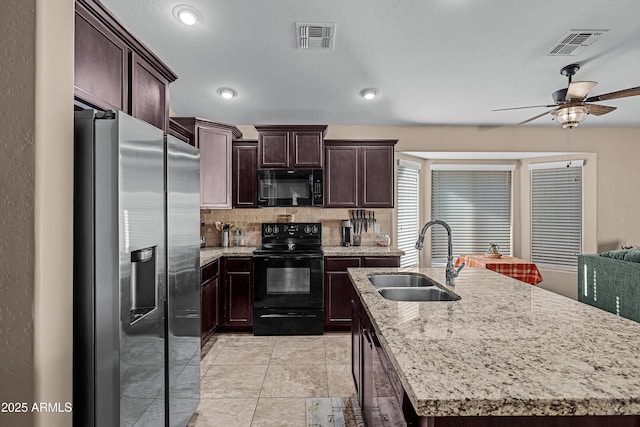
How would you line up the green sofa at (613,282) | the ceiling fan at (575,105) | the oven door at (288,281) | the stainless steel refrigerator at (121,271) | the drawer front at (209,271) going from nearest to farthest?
the stainless steel refrigerator at (121,271) < the ceiling fan at (575,105) < the green sofa at (613,282) < the drawer front at (209,271) < the oven door at (288,281)

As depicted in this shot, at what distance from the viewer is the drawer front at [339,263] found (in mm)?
4105

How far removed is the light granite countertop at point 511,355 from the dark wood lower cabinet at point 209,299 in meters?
2.23

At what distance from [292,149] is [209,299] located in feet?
6.25

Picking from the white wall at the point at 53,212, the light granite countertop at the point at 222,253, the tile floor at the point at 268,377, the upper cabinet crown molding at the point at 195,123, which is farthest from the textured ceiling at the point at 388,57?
the tile floor at the point at 268,377

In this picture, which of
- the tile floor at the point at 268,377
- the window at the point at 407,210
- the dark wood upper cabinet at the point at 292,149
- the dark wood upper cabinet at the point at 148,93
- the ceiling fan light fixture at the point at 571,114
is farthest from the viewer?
the window at the point at 407,210

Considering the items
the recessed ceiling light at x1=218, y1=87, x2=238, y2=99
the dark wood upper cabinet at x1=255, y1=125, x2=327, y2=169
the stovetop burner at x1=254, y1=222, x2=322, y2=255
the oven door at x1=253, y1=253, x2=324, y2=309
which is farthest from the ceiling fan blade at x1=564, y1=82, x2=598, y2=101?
the recessed ceiling light at x1=218, y1=87, x2=238, y2=99

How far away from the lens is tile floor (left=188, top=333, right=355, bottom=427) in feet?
8.02

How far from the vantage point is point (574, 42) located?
3.23 m

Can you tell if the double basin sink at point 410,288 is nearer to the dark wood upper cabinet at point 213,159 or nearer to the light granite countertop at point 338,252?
the light granite countertop at point 338,252

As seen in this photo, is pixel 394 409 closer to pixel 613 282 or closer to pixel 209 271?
pixel 209 271

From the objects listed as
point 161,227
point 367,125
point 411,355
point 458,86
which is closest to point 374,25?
point 458,86

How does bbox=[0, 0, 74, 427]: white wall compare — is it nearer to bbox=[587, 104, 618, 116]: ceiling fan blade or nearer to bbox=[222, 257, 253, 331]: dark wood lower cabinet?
bbox=[222, 257, 253, 331]: dark wood lower cabinet

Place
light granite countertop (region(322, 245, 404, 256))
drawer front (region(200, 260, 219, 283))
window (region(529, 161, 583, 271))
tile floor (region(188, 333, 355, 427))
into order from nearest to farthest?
tile floor (region(188, 333, 355, 427)) < drawer front (region(200, 260, 219, 283)) < light granite countertop (region(322, 245, 404, 256)) < window (region(529, 161, 583, 271))

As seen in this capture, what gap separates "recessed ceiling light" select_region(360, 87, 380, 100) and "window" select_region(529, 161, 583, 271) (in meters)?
2.93
